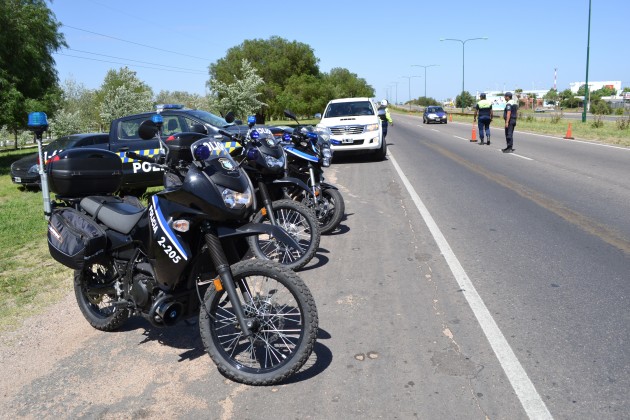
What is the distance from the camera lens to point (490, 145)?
22047 millimetres

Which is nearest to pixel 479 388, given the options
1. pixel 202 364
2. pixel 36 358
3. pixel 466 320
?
pixel 466 320

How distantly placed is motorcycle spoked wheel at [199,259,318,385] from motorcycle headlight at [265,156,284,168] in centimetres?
252

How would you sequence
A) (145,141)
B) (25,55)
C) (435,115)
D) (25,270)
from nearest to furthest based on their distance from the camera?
(25,270) → (145,141) → (25,55) → (435,115)

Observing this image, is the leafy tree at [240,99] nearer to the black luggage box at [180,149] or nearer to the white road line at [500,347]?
the white road line at [500,347]

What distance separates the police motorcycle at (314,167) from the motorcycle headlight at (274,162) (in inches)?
35.1

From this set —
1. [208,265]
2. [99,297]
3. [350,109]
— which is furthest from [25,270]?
[350,109]

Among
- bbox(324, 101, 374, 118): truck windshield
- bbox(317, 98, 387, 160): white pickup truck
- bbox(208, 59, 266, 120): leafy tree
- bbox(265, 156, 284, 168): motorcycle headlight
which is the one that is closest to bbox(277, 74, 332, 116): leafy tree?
bbox(208, 59, 266, 120): leafy tree

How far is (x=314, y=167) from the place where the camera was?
7.26m

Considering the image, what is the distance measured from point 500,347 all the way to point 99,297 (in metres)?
3.19

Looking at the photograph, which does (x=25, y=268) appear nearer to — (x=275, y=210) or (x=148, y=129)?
(x=275, y=210)

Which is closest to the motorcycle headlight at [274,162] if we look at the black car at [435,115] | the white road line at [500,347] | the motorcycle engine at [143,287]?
the white road line at [500,347]

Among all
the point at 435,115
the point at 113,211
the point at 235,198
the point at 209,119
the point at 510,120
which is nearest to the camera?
the point at 235,198

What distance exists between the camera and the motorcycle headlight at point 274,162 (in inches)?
236

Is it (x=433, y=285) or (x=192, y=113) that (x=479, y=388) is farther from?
(x=192, y=113)
